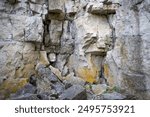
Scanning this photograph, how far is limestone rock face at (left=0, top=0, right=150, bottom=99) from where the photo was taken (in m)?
7.25

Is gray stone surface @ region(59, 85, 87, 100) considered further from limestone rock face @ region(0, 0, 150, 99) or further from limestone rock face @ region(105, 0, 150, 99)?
limestone rock face @ region(105, 0, 150, 99)

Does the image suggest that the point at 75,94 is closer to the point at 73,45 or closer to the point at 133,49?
the point at 133,49

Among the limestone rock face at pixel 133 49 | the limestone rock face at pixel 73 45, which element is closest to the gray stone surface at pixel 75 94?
the limestone rock face at pixel 73 45

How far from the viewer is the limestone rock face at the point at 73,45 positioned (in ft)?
23.8

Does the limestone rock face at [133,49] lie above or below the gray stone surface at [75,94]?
above

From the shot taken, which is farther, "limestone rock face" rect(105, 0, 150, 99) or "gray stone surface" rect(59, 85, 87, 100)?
"limestone rock face" rect(105, 0, 150, 99)

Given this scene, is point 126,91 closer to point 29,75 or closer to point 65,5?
point 29,75

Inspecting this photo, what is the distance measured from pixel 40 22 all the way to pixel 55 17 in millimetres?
824

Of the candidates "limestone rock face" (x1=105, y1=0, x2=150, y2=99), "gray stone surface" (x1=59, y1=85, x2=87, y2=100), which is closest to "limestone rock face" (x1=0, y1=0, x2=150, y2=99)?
"limestone rock face" (x1=105, y1=0, x2=150, y2=99)

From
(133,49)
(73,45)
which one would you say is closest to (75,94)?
(133,49)

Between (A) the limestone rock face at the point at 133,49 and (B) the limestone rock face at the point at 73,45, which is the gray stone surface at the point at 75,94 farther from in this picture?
(A) the limestone rock face at the point at 133,49

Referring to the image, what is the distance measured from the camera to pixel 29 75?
880 cm

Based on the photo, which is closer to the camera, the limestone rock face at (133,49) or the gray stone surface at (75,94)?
the gray stone surface at (75,94)

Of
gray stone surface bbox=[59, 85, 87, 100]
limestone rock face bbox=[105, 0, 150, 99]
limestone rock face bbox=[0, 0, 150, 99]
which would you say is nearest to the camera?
gray stone surface bbox=[59, 85, 87, 100]
